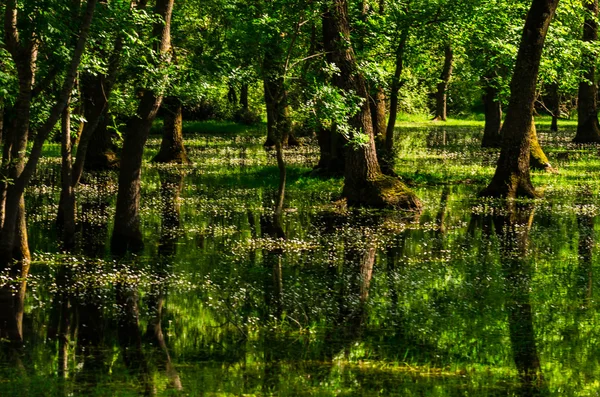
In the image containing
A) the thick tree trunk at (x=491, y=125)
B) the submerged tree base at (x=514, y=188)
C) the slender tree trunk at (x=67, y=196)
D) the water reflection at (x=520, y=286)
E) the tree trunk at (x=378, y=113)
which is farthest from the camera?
the thick tree trunk at (x=491, y=125)

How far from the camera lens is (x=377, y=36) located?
3011 centimetres

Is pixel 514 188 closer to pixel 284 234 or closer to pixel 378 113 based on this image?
pixel 378 113

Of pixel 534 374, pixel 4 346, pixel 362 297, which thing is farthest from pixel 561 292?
pixel 4 346

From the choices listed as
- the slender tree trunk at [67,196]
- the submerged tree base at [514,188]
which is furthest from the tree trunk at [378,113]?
the slender tree trunk at [67,196]

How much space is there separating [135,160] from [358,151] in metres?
9.13

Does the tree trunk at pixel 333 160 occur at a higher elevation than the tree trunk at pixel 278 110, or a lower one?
lower

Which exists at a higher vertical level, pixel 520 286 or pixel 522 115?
pixel 522 115

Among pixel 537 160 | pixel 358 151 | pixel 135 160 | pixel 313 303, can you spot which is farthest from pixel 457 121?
pixel 313 303

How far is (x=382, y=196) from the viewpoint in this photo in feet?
94.6

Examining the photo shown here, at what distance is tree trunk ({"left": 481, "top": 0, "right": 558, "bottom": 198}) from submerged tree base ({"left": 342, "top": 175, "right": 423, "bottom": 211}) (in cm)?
364

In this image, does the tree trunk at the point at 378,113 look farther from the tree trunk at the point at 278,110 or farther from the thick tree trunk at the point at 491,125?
the thick tree trunk at the point at 491,125

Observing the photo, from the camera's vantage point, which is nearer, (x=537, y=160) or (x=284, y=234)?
(x=284, y=234)

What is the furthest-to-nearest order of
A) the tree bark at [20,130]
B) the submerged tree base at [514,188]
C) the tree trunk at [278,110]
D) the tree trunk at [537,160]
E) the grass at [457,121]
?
the grass at [457,121], the tree trunk at [537,160], the submerged tree base at [514,188], the tree trunk at [278,110], the tree bark at [20,130]

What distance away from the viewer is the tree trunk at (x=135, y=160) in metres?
20.5
